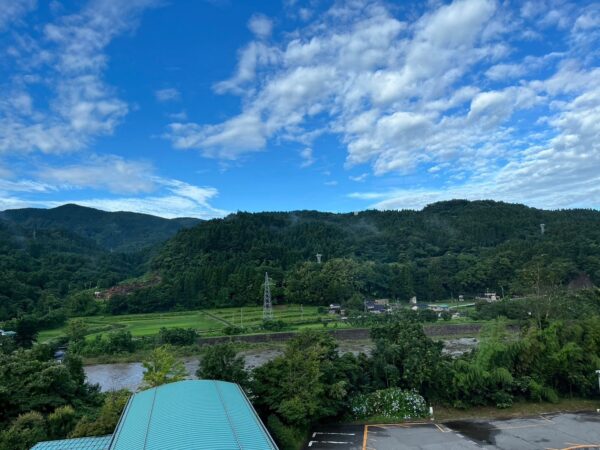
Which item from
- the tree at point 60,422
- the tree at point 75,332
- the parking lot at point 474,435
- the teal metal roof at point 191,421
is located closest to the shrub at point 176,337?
the tree at point 75,332

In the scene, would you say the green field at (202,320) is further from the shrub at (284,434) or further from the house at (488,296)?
the shrub at (284,434)

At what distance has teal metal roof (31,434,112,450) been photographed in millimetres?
8625

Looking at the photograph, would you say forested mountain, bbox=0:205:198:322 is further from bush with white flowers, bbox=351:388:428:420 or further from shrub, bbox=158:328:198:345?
bush with white flowers, bbox=351:388:428:420

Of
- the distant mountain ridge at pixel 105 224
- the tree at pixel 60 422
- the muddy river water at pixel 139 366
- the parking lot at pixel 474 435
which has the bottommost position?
the muddy river water at pixel 139 366

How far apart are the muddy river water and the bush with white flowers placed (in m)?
8.07

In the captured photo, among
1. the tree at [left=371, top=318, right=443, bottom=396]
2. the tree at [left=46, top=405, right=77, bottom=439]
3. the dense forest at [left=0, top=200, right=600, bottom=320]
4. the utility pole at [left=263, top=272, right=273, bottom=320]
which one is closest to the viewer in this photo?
the tree at [left=46, top=405, right=77, bottom=439]

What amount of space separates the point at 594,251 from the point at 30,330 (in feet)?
231

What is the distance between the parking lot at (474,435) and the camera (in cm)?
1139

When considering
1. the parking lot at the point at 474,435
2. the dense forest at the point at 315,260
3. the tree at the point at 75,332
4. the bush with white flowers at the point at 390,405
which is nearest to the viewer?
the parking lot at the point at 474,435

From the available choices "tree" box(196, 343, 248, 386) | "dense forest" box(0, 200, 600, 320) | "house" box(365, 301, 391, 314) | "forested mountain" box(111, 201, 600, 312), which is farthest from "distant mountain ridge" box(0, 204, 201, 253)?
"tree" box(196, 343, 248, 386)

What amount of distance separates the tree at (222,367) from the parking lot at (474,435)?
2.96m

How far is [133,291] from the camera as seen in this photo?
55.7 m

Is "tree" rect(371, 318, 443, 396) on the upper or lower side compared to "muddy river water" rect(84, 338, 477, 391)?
upper

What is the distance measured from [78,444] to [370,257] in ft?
233
